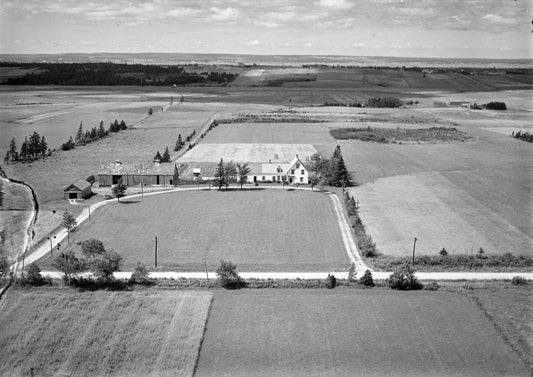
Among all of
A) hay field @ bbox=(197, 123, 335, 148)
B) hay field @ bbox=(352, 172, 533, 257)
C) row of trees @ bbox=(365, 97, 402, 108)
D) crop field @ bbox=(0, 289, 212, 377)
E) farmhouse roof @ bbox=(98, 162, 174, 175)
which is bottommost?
crop field @ bbox=(0, 289, 212, 377)

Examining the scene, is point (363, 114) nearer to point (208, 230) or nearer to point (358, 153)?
point (358, 153)

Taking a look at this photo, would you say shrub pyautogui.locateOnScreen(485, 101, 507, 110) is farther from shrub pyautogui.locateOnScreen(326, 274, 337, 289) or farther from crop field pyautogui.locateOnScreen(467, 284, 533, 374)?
shrub pyautogui.locateOnScreen(326, 274, 337, 289)

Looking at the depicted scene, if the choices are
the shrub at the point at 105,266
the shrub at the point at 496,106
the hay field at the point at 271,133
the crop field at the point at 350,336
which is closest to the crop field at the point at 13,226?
the shrub at the point at 105,266

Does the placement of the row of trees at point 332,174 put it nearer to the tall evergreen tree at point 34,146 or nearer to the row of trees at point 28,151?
the row of trees at point 28,151

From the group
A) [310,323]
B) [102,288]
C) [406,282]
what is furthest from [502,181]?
[102,288]

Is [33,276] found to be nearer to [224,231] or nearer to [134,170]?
[224,231]

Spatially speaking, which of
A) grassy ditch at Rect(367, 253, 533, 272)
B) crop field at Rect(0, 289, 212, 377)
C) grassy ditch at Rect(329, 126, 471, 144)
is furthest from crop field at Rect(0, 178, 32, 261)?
grassy ditch at Rect(329, 126, 471, 144)
